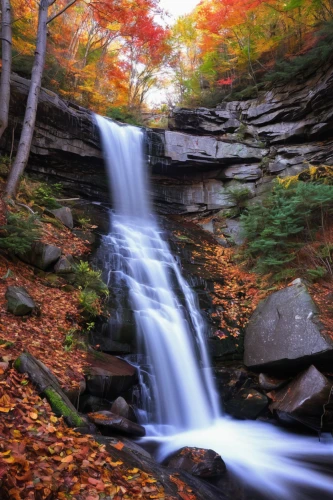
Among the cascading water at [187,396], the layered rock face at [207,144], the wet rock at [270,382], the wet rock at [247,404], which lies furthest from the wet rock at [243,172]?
the wet rock at [247,404]

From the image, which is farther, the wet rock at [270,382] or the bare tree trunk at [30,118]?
the bare tree trunk at [30,118]

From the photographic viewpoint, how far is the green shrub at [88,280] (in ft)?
23.3

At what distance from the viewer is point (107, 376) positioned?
5.25m

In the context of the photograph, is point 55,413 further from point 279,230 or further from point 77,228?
point 279,230

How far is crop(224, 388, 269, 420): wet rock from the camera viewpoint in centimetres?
629

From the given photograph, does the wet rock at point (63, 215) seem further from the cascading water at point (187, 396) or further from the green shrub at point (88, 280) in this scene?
the green shrub at point (88, 280)

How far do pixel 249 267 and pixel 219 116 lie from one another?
8.71 metres

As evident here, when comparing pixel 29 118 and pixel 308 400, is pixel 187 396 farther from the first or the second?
pixel 29 118

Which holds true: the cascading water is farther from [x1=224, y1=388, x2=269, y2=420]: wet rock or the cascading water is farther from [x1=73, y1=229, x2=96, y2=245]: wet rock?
[x1=73, y1=229, x2=96, y2=245]: wet rock

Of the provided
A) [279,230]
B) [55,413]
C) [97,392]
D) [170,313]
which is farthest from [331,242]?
[55,413]

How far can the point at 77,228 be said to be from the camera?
9844 mm

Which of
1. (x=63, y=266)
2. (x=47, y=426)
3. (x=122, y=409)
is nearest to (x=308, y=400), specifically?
(x=122, y=409)

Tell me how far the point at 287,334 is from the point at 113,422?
416 cm

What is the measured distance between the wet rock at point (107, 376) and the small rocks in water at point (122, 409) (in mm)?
232
